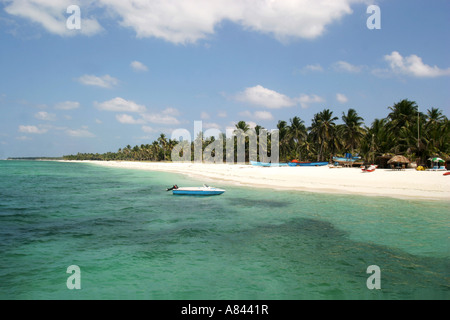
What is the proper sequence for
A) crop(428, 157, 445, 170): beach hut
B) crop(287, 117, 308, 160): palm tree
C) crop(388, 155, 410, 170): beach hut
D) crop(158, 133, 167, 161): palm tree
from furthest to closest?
1. crop(158, 133, 167, 161): palm tree
2. crop(287, 117, 308, 160): palm tree
3. crop(388, 155, 410, 170): beach hut
4. crop(428, 157, 445, 170): beach hut

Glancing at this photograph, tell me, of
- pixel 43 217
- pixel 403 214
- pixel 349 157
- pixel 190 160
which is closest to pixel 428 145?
pixel 349 157

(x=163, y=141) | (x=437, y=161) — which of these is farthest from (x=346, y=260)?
(x=163, y=141)

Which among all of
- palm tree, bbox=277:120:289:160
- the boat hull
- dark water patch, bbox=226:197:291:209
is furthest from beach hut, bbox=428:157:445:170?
palm tree, bbox=277:120:289:160

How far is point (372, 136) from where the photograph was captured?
179 ft

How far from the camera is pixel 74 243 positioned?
1112 centimetres

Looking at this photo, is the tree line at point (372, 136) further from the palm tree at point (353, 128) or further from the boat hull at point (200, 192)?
the boat hull at point (200, 192)

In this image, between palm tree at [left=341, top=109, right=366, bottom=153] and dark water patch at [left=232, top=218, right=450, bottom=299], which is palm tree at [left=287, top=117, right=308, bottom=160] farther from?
dark water patch at [left=232, top=218, right=450, bottom=299]

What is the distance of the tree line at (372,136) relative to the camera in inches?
1585

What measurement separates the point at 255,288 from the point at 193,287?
1670 millimetres

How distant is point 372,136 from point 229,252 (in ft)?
179

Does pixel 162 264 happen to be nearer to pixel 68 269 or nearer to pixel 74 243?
pixel 68 269

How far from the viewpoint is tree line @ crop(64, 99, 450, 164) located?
1585 inches

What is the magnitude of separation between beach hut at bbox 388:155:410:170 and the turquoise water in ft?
65.9

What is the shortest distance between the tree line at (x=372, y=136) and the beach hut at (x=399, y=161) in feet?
18.8
